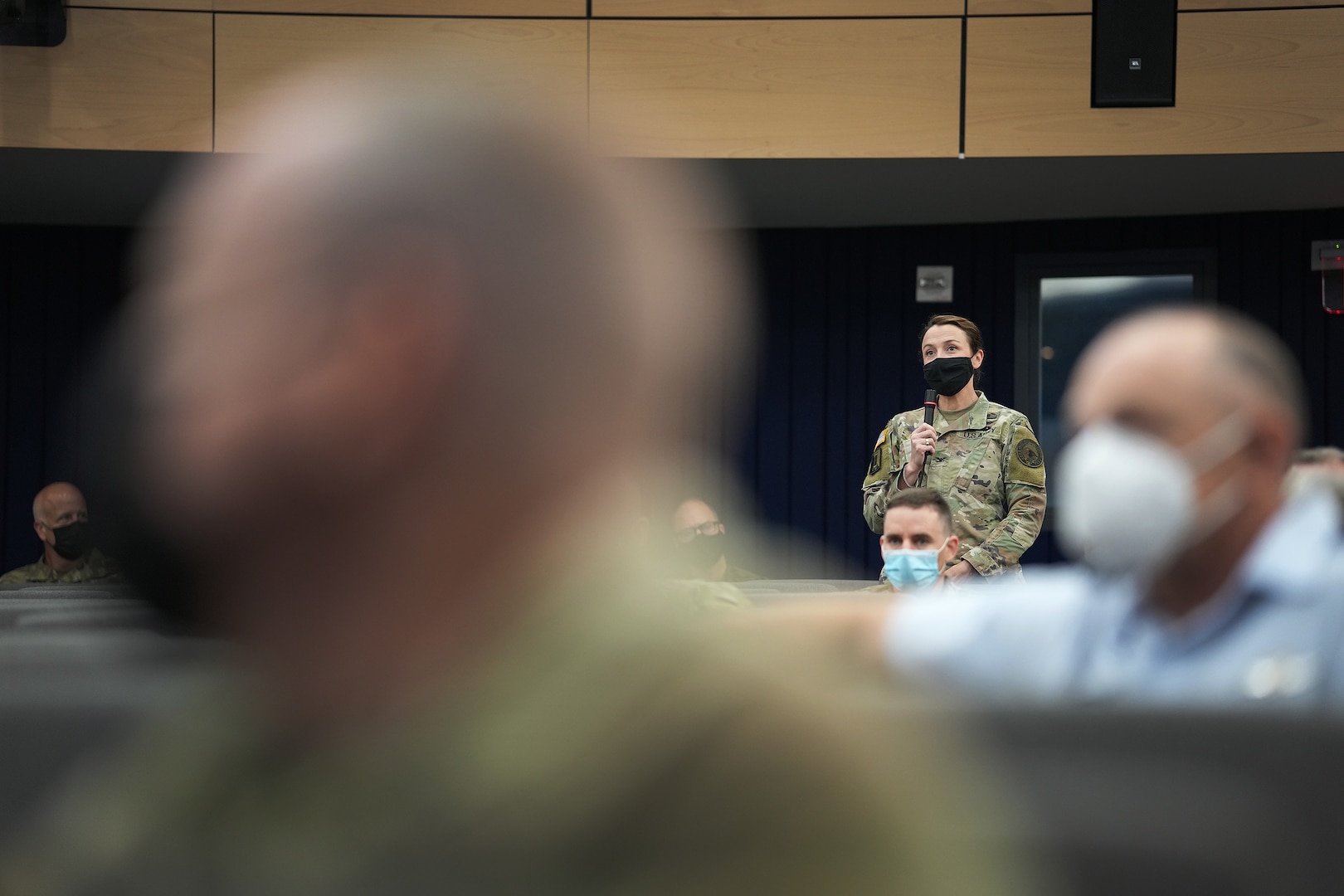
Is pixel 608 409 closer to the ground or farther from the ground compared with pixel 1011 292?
closer to the ground

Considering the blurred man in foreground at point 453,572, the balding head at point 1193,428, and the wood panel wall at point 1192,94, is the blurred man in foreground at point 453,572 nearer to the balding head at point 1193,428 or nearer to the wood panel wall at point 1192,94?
the balding head at point 1193,428

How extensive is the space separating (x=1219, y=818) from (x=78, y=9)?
16.9 ft

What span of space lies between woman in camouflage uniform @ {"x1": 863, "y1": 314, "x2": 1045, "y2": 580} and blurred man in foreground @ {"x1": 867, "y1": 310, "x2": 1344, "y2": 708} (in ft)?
4.64

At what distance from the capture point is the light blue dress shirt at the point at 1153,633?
1.42 metres

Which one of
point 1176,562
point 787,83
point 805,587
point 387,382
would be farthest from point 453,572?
point 787,83

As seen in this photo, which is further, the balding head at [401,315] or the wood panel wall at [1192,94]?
the wood panel wall at [1192,94]

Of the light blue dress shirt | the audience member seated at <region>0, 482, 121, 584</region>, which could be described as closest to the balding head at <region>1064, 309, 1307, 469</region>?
→ the light blue dress shirt

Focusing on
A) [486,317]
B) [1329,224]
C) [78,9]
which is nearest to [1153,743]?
[486,317]

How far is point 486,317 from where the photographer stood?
0.39 metres

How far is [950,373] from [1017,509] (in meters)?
0.48

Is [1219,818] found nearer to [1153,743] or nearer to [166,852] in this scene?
[1153,743]

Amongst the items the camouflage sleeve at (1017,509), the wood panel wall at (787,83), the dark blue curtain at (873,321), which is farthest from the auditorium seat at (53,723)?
the dark blue curtain at (873,321)

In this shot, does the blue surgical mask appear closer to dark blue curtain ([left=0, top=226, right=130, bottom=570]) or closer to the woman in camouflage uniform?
the woman in camouflage uniform

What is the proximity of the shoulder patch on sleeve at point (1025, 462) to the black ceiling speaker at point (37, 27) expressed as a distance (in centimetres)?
376
